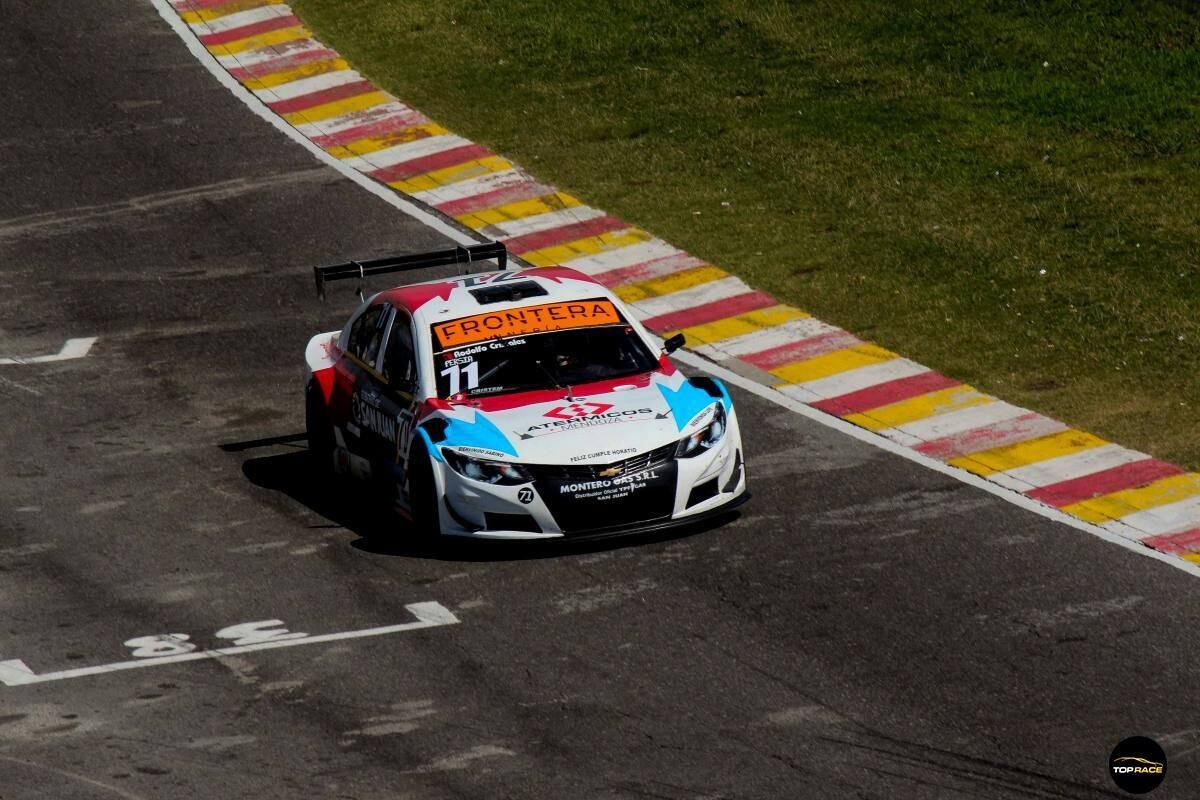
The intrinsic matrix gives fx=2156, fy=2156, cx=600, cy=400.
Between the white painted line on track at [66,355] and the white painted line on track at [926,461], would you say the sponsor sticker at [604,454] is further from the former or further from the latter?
the white painted line on track at [66,355]

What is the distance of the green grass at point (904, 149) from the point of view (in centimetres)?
1878

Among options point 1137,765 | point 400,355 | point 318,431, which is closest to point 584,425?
point 400,355

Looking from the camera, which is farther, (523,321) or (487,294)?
(487,294)

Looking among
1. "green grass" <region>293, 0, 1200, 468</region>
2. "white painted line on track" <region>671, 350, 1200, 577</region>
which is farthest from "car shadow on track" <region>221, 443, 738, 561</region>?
"green grass" <region>293, 0, 1200, 468</region>

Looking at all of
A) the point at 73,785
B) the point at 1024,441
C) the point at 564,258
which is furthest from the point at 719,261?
the point at 73,785

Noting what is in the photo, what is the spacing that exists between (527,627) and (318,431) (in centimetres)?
392

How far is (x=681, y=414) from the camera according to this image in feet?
46.7

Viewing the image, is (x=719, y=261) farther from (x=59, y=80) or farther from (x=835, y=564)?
(x=59, y=80)

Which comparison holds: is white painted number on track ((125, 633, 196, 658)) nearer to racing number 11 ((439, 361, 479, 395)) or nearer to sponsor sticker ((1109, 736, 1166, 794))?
racing number 11 ((439, 361, 479, 395))

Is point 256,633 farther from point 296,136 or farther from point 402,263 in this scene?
point 296,136

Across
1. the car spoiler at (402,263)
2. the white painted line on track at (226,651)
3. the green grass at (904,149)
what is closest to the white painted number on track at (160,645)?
the white painted line on track at (226,651)

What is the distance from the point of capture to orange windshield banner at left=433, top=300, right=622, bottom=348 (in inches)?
590

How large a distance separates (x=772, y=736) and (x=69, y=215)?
1410 cm

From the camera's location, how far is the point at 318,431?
16.2 metres
